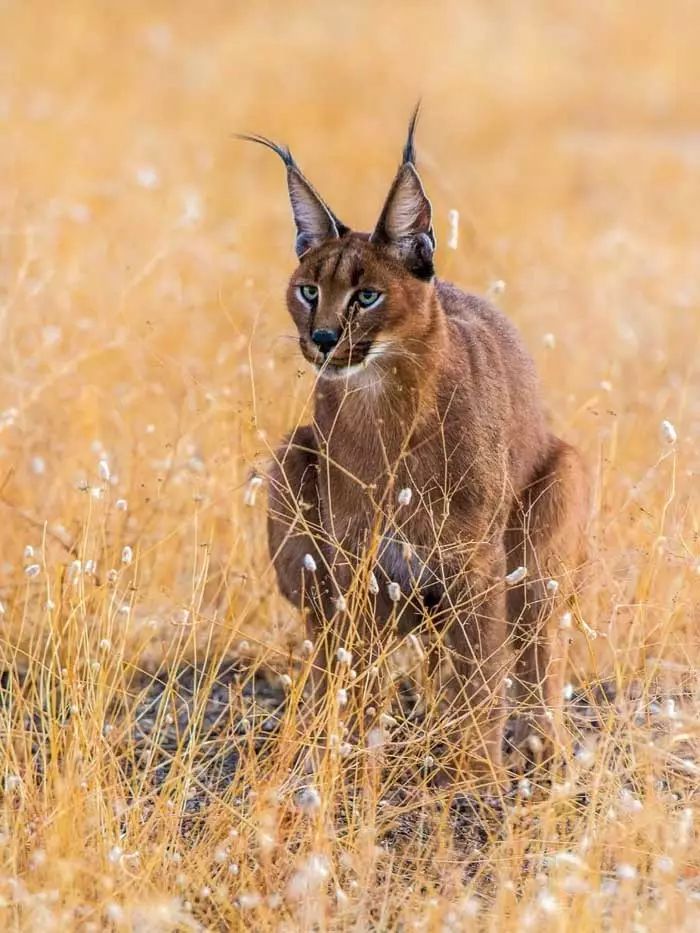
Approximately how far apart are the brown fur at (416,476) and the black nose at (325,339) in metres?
0.02

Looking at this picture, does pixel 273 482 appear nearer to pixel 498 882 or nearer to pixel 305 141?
pixel 498 882

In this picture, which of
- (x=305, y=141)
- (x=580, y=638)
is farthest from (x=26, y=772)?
(x=305, y=141)

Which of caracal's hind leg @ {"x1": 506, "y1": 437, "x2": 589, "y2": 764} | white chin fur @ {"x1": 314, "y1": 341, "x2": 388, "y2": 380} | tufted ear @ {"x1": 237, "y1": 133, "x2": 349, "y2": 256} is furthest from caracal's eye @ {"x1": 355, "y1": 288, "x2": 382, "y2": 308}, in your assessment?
caracal's hind leg @ {"x1": 506, "y1": 437, "x2": 589, "y2": 764}

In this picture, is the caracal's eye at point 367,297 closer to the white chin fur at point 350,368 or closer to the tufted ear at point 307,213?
the white chin fur at point 350,368

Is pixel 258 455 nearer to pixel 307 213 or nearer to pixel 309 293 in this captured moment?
pixel 309 293

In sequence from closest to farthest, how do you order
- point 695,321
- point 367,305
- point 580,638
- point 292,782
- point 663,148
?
point 292,782 → point 367,305 → point 580,638 → point 695,321 → point 663,148

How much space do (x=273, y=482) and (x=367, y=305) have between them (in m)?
0.62

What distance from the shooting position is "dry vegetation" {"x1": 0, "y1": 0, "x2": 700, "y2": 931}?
3.75m

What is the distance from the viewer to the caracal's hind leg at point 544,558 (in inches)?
189

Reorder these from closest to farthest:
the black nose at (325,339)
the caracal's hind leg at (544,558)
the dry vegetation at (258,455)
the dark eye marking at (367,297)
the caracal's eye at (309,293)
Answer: the dry vegetation at (258,455) → the black nose at (325,339) → the dark eye marking at (367,297) → the caracal's eye at (309,293) → the caracal's hind leg at (544,558)

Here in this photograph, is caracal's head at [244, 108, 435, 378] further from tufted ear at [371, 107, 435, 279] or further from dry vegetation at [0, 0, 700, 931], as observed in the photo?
dry vegetation at [0, 0, 700, 931]

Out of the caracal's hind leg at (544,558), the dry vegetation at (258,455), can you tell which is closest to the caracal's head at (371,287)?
the dry vegetation at (258,455)

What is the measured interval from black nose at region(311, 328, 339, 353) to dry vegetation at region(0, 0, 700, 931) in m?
0.30

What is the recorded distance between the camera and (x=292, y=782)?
424 centimetres
